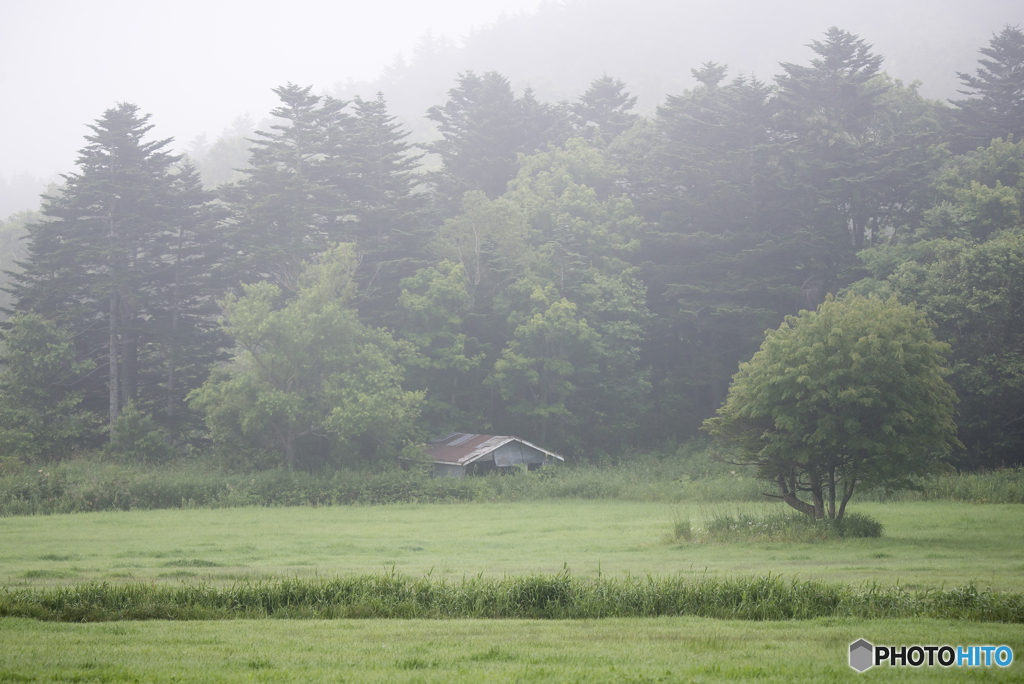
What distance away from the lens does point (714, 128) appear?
57.5 metres

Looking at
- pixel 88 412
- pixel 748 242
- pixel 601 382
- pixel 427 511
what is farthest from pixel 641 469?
pixel 88 412

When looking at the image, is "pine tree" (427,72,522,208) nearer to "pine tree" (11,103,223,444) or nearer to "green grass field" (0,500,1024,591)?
"pine tree" (11,103,223,444)

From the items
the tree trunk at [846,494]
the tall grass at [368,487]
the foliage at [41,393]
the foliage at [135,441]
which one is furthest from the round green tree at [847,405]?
the foliage at [41,393]

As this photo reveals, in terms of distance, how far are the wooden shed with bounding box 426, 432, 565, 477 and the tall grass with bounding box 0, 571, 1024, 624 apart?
28.8 meters

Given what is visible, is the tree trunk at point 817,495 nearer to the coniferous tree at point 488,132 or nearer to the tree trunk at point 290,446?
the tree trunk at point 290,446

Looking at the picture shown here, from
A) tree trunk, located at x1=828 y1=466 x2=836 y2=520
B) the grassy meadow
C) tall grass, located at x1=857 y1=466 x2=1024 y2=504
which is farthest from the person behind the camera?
tall grass, located at x1=857 y1=466 x2=1024 y2=504

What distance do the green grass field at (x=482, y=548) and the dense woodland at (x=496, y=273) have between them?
14943 mm

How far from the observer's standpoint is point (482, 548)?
67.7 feet

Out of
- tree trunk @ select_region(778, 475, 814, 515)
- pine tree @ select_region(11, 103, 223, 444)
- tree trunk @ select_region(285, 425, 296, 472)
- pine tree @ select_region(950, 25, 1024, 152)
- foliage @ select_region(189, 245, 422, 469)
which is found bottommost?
tree trunk @ select_region(778, 475, 814, 515)

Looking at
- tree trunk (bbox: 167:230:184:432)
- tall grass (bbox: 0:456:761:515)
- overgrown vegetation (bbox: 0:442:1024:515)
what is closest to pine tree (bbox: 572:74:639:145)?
tree trunk (bbox: 167:230:184:432)

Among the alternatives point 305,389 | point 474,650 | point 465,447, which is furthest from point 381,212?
point 474,650

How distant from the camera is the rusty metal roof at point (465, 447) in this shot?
41781mm

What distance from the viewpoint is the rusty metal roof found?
4178 centimetres

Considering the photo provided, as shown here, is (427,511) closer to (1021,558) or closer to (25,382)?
(1021,558)
